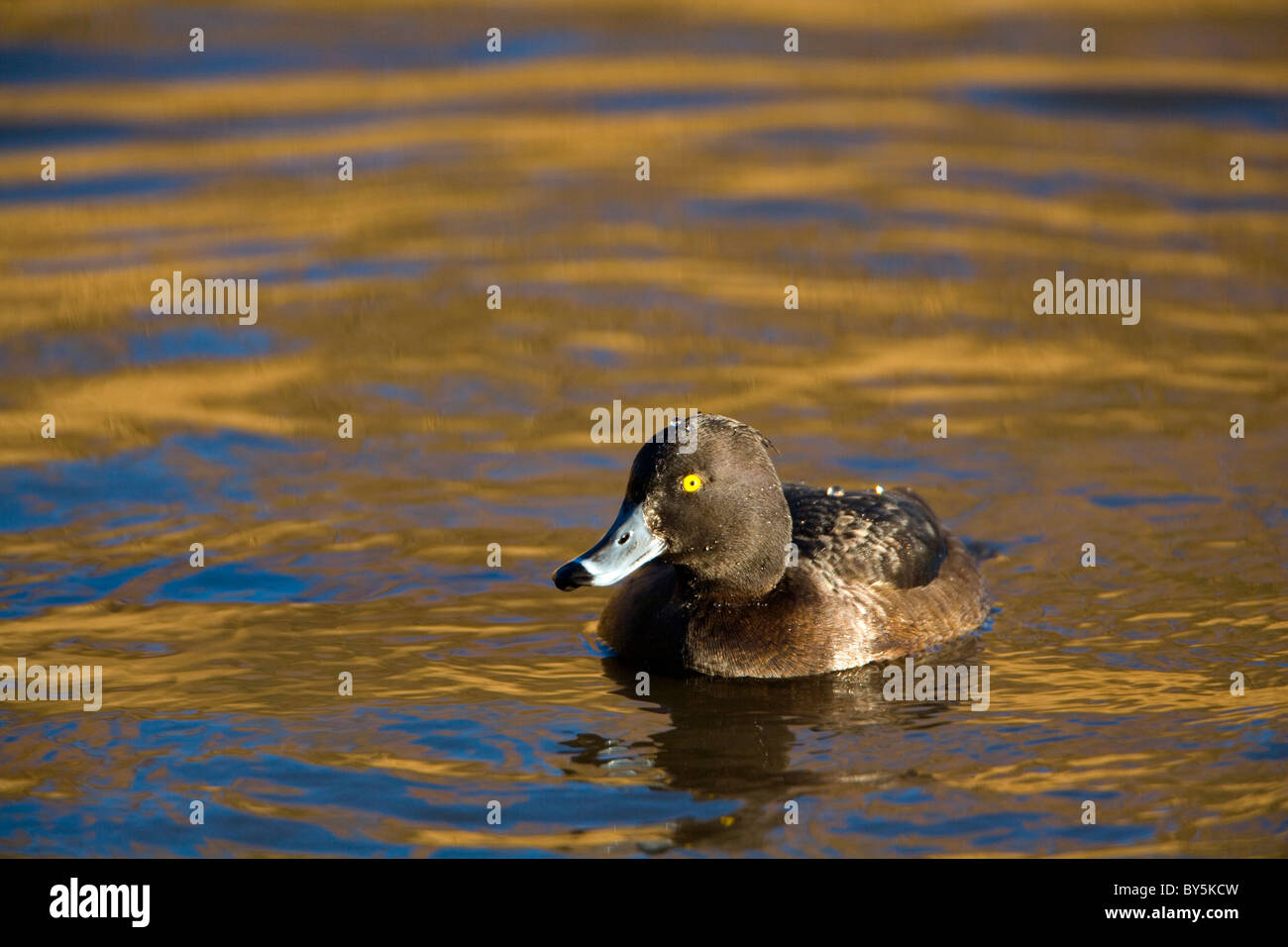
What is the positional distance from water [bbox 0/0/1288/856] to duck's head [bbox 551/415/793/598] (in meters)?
0.62

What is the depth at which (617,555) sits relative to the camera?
329 inches

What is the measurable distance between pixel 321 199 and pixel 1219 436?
26.6 feet

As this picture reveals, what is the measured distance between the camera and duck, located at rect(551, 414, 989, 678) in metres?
8.40

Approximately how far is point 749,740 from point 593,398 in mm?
4486

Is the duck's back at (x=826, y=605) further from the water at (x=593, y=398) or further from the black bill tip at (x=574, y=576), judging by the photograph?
the black bill tip at (x=574, y=576)

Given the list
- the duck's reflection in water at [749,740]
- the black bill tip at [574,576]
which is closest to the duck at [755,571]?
the black bill tip at [574,576]

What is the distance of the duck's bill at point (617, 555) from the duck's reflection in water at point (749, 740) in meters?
0.64

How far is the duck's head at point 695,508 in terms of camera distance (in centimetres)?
836

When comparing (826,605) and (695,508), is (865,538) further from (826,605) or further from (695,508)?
(695,508)

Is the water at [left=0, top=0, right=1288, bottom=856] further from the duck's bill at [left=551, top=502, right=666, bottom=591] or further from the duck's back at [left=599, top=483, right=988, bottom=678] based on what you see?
the duck's bill at [left=551, top=502, right=666, bottom=591]

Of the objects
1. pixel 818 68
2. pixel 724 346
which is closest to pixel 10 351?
pixel 724 346

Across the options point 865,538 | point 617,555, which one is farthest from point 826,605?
point 617,555
